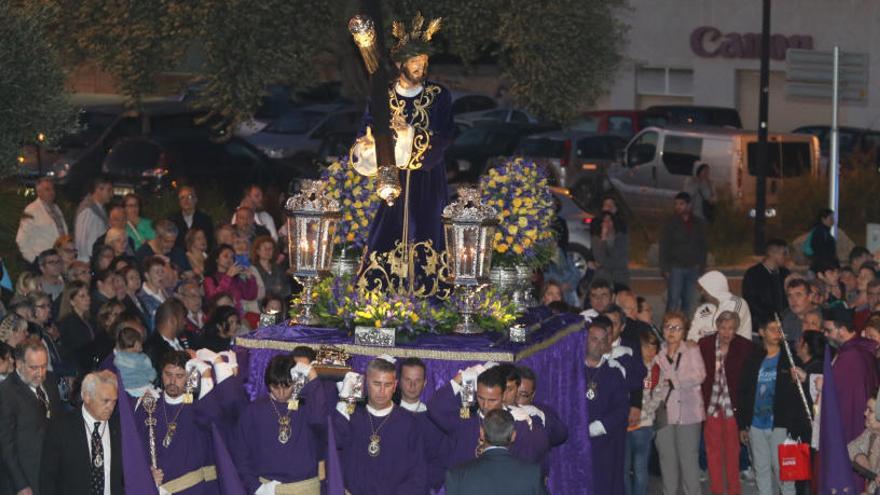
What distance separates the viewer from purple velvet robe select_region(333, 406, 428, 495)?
37.8 ft

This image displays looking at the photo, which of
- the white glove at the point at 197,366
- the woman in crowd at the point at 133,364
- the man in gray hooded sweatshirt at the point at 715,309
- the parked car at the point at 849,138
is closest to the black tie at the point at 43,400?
the woman in crowd at the point at 133,364

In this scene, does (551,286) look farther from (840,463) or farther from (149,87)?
(149,87)

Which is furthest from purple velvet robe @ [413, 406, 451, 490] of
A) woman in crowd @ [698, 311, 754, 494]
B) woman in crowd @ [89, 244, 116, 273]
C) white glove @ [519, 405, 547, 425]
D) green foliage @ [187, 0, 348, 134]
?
green foliage @ [187, 0, 348, 134]

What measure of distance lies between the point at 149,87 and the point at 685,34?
20026 millimetres

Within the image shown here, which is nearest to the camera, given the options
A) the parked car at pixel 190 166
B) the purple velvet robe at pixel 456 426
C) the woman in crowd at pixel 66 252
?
the purple velvet robe at pixel 456 426

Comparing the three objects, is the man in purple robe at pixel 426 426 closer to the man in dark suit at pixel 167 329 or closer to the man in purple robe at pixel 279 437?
the man in purple robe at pixel 279 437

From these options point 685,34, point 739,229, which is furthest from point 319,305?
point 685,34

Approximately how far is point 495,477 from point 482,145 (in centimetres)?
2384

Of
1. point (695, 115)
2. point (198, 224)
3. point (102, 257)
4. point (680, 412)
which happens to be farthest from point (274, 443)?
point (695, 115)

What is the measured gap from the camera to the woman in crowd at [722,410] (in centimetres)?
1480

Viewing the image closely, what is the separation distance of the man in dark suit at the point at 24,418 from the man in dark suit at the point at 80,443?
0.19m

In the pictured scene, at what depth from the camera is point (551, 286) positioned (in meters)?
16.1

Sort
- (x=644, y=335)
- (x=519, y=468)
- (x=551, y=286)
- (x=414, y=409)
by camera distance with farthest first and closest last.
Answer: (x=551, y=286), (x=644, y=335), (x=414, y=409), (x=519, y=468)

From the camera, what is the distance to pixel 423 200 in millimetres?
13391
